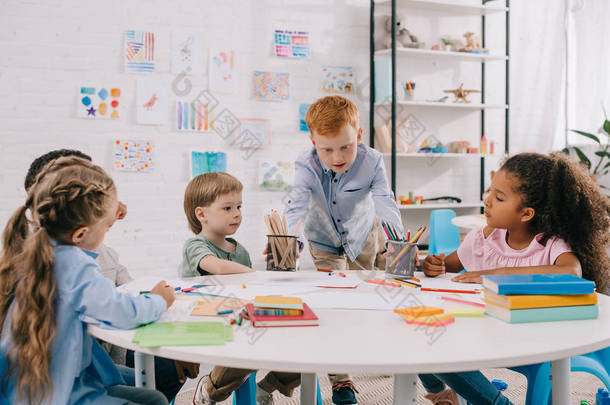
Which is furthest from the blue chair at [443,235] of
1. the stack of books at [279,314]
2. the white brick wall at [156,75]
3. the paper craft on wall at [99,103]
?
the paper craft on wall at [99,103]

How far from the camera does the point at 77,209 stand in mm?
1097

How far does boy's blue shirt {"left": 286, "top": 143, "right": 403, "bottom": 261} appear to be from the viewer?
2.15 metres

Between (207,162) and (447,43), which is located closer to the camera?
(207,162)

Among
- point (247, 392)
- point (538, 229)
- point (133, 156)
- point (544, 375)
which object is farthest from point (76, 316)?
point (133, 156)

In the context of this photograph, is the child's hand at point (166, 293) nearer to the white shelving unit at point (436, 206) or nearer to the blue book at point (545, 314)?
the blue book at point (545, 314)

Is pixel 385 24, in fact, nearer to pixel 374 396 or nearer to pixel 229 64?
pixel 229 64

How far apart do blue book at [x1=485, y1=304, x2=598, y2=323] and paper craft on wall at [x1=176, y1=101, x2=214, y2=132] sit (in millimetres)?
2809

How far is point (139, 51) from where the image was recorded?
11.3ft

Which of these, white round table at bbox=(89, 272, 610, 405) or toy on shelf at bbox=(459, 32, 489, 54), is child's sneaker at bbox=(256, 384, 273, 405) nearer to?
white round table at bbox=(89, 272, 610, 405)

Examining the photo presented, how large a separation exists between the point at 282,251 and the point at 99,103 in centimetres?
235

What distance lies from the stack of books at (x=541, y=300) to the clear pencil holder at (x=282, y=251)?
1.96 feet

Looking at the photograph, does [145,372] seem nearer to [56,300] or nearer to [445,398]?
[56,300]

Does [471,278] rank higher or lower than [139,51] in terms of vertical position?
lower

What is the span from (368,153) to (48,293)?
58.3 inches
